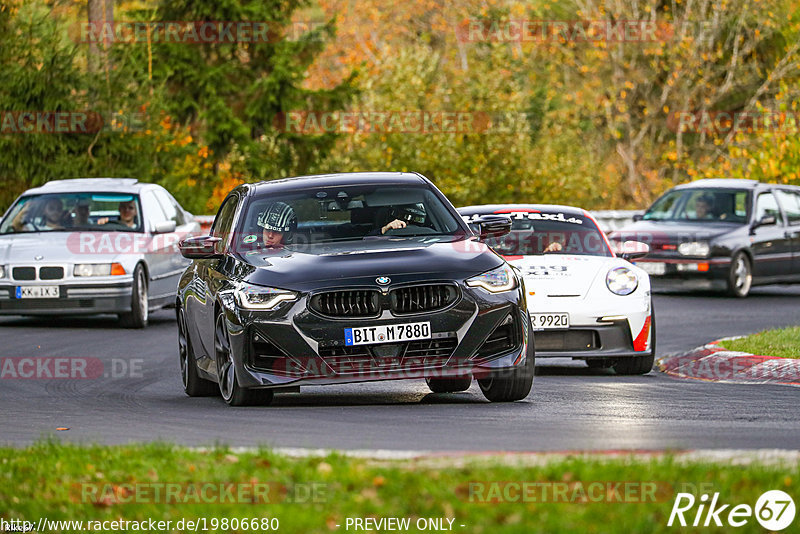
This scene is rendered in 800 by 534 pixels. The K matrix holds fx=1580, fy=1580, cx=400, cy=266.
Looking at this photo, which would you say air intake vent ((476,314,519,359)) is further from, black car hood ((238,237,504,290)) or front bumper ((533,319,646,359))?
front bumper ((533,319,646,359))

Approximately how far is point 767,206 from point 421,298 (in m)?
16.3

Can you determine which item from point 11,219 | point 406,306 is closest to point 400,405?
point 406,306

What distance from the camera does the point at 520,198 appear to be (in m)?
39.9

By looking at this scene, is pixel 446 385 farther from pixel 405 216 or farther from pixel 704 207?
pixel 704 207

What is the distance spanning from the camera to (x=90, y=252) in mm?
18766

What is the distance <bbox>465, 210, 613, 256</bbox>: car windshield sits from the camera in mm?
14406

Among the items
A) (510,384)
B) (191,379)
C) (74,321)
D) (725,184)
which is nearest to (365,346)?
(510,384)

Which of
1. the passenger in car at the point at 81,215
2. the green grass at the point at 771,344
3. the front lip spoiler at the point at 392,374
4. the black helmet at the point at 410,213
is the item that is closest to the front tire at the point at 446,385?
the black helmet at the point at 410,213

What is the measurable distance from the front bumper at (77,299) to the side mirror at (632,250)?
6615 millimetres

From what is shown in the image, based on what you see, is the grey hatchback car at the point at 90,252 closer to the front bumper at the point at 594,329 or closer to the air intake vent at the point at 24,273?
the air intake vent at the point at 24,273

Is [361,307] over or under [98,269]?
over

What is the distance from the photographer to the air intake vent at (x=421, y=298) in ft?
31.8

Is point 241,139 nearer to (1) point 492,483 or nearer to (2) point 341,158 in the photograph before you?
(2) point 341,158

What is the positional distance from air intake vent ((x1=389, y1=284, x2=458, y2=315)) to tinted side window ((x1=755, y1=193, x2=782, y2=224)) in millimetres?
15795
